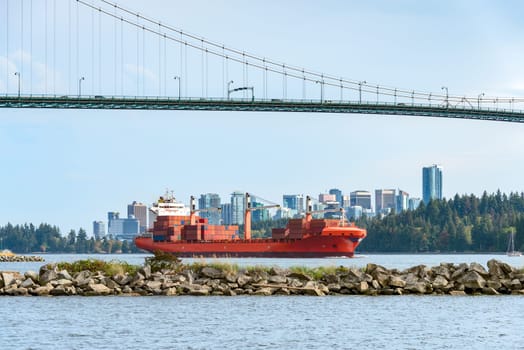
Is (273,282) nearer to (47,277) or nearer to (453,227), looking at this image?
(47,277)

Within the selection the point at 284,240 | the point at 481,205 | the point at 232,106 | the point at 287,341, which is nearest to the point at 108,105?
the point at 232,106

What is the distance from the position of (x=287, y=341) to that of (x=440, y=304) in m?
7.81

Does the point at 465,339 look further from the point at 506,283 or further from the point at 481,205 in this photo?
the point at 481,205

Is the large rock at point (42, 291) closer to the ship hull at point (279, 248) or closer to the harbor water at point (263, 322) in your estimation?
the harbor water at point (263, 322)

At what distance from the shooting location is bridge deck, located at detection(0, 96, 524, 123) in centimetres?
6412

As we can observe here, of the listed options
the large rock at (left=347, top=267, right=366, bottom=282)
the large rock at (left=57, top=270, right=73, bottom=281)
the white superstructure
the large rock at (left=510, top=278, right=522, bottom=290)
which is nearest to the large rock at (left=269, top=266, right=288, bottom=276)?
the large rock at (left=347, top=267, right=366, bottom=282)

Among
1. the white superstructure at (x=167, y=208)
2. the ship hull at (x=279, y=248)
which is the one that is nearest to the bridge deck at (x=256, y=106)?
the ship hull at (x=279, y=248)

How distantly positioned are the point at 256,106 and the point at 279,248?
27463mm

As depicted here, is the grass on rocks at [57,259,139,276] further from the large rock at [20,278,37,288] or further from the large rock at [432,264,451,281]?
the large rock at [432,264,451,281]

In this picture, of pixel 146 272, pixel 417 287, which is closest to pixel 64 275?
pixel 146 272

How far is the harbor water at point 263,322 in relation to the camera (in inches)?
845

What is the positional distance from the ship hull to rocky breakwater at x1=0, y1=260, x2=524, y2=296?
58.2m

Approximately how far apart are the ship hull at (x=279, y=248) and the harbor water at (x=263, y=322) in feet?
202

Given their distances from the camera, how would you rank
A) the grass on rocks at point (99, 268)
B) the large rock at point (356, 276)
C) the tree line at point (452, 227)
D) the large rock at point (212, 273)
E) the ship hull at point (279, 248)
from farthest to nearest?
1. the tree line at point (452, 227)
2. the ship hull at point (279, 248)
3. the grass on rocks at point (99, 268)
4. the large rock at point (212, 273)
5. the large rock at point (356, 276)
